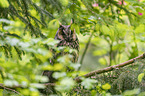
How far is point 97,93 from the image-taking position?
4.50 feet

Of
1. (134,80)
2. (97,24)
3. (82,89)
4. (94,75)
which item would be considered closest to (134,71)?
(134,80)

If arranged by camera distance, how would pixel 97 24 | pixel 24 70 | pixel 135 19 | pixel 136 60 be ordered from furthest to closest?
1. pixel 135 19
2. pixel 97 24
3. pixel 136 60
4. pixel 24 70

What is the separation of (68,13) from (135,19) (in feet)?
2.83

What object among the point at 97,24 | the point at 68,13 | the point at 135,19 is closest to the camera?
the point at 97,24

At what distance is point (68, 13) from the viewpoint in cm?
184

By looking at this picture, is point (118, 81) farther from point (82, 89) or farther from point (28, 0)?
point (28, 0)

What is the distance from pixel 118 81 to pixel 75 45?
3.10 feet

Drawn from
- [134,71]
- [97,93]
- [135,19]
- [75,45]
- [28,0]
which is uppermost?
[28,0]

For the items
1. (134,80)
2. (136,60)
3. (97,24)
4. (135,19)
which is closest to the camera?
(134,80)

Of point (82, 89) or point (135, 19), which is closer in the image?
point (82, 89)

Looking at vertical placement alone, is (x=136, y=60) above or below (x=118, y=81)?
above

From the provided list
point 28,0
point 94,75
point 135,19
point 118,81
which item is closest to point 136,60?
point 118,81

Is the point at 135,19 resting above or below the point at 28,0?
below

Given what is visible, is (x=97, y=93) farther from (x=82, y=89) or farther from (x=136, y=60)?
(x=136, y=60)
